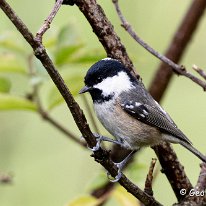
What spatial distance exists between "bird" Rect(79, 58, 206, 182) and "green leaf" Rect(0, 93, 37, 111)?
0.21 meters

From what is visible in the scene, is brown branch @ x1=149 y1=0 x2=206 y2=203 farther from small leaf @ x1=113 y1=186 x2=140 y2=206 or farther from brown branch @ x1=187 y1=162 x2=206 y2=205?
brown branch @ x1=187 y1=162 x2=206 y2=205

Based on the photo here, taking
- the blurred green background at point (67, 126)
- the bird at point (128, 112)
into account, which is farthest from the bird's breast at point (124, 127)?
the blurred green background at point (67, 126)

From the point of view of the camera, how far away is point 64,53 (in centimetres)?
197

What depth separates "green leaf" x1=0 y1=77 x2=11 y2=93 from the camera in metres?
1.96

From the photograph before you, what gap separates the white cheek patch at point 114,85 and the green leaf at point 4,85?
0.32m

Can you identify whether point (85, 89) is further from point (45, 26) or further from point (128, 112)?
point (45, 26)

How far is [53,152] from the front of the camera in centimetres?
305

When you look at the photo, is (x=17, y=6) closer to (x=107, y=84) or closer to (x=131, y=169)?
(x=107, y=84)

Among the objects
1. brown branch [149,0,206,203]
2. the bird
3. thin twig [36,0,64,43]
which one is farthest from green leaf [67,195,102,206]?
thin twig [36,0,64,43]

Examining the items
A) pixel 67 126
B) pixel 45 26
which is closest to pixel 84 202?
pixel 45 26

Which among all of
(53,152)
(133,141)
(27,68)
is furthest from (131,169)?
(53,152)

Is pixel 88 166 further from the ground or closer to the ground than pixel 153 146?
closer to the ground

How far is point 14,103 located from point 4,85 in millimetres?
74

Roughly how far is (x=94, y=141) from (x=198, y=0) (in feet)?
3.82
